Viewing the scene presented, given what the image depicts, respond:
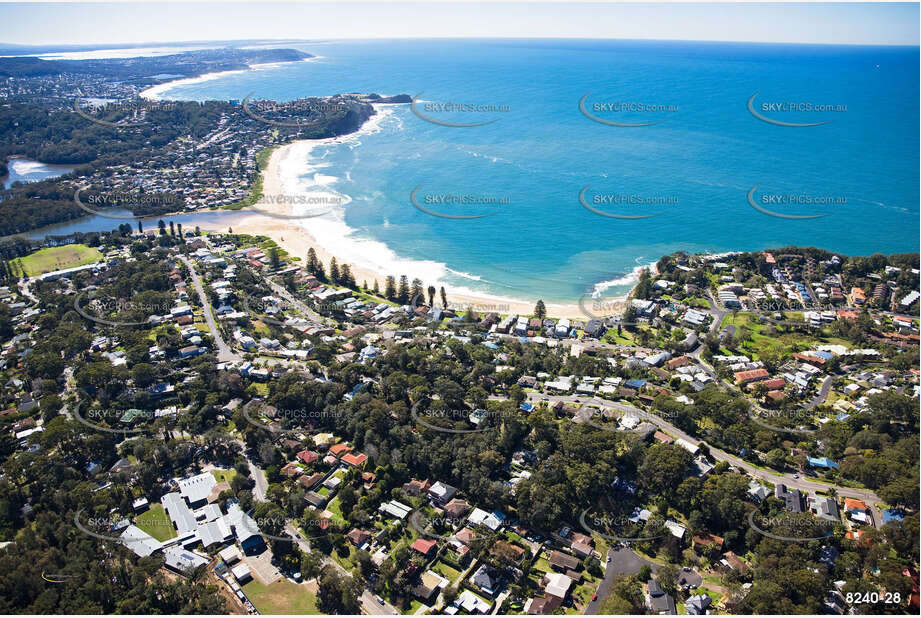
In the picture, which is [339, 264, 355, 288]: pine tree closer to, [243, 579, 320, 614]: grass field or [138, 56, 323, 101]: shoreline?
[243, 579, 320, 614]: grass field

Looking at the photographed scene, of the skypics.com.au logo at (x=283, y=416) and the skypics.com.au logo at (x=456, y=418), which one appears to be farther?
the skypics.com.au logo at (x=283, y=416)

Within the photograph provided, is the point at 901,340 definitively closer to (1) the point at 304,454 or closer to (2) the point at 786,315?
(2) the point at 786,315

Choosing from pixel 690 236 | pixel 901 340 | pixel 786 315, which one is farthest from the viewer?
pixel 690 236

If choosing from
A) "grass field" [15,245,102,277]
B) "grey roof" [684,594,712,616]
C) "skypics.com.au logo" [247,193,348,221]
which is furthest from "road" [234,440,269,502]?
"skypics.com.au logo" [247,193,348,221]

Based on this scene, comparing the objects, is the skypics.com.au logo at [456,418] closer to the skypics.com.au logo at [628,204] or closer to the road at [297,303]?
the road at [297,303]

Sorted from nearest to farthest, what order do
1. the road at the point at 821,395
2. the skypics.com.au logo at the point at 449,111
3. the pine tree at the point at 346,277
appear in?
the road at the point at 821,395 < the pine tree at the point at 346,277 < the skypics.com.au logo at the point at 449,111

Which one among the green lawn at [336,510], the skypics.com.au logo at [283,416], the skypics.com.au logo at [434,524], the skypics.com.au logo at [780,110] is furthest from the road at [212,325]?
the skypics.com.au logo at [780,110]

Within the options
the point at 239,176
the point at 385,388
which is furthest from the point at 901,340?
the point at 239,176
